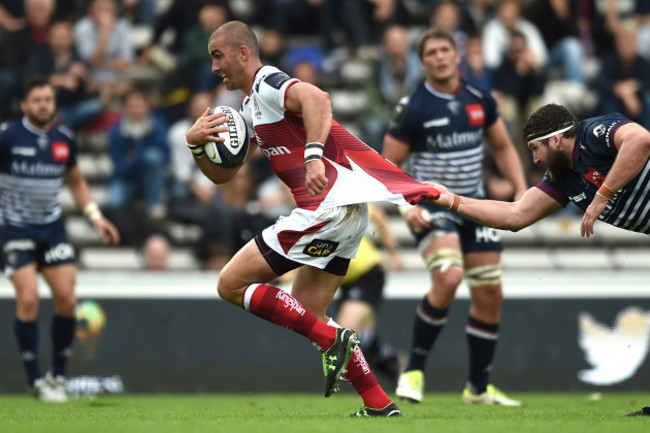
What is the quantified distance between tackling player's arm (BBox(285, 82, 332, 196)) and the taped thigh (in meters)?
2.93

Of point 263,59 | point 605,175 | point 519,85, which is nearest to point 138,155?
point 263,59

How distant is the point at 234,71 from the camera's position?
679cm

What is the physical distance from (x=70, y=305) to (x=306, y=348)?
256cm

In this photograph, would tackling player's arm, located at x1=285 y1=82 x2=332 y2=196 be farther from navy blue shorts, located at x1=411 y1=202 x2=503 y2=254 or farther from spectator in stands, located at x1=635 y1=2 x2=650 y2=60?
spectator in stands, located at x1=635 y1=2 x2=650 y2=60

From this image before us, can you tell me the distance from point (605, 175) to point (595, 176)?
0.06m

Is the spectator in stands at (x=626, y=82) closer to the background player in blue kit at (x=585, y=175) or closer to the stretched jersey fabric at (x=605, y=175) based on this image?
the background player in blue kit at (x=585, y=175)

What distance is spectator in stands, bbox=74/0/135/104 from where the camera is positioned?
49.2ft

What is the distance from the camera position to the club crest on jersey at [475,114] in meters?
8.95

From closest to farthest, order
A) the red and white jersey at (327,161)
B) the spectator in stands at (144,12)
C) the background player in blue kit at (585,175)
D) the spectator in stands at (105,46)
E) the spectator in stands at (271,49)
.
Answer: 1. the background player in blue kit at (585,175)
2. the red and white jersey at (327,161)
3. the spectator in stands at (271,49)
4. the spectator in stands at (105,46)
5. the spectator in stands at (144,12)

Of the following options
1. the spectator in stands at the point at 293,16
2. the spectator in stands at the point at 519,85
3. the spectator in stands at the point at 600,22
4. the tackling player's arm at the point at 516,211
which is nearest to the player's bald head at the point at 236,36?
the tackling player's arm at the point at 516,211

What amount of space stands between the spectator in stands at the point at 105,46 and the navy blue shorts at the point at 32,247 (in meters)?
5.30

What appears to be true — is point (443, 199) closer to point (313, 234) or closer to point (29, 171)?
point (313, 234)

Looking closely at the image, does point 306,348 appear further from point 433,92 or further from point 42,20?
point 42,20

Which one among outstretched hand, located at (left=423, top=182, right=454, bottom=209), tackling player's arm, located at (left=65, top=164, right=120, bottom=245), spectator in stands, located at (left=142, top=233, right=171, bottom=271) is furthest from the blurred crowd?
outstretched hand, located at (left=423, top=182, right=454, bottom=209)
